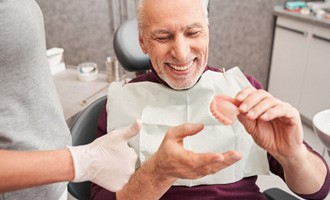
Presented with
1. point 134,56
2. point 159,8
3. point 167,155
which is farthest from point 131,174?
point 134,56

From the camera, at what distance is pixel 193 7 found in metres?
1.06

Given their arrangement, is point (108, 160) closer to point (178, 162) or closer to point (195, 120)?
point (178, 162)

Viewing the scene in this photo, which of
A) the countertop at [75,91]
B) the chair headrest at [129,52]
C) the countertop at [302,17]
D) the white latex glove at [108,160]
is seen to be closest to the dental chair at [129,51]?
the chair headrest at [129,52]

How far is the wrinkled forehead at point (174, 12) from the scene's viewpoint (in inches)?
41.1

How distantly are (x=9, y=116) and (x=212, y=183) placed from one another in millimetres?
696

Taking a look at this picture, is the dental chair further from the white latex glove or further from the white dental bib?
the white latex glove

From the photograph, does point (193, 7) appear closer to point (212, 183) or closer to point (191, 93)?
point (191, 93)

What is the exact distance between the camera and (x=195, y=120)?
117cm

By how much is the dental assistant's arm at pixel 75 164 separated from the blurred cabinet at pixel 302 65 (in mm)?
2266

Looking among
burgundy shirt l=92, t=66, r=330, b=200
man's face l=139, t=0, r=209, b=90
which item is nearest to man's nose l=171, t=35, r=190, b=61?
man's face l=139, t=0, r=209, b=90

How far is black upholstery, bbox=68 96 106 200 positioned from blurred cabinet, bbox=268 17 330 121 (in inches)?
81.9

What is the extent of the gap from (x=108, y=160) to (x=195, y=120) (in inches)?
15.9

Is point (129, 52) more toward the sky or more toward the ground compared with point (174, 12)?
more toward the ground

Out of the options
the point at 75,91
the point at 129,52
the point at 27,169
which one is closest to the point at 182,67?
the point at 27,169
